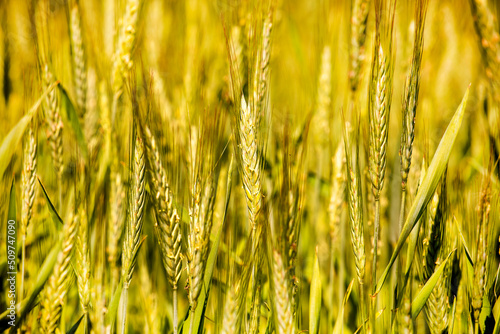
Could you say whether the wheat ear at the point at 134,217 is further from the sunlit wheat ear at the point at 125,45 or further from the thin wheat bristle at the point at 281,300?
the sunlit wheat ear at the point at 125,45

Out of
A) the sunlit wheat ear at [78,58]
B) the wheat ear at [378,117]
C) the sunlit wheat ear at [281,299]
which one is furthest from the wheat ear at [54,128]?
the wheat ear at [378,117]

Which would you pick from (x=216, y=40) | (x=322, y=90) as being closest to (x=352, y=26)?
(x=322, y=90)

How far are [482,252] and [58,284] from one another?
27.3 inches

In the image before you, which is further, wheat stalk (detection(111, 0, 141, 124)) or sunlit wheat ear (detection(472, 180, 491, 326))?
wheat stalk (detection(111, 0, 141, 124))

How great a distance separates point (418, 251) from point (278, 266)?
285 mm

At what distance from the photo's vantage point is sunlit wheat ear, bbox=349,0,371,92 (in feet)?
2.94

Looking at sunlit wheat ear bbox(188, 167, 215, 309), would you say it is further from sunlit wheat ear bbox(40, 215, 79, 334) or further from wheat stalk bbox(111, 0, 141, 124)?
wheat stalk bbox(111, 0, 141, 124)


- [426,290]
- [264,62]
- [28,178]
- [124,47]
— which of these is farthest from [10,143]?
[426,290]

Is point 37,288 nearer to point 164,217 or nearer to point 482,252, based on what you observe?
point 164,217

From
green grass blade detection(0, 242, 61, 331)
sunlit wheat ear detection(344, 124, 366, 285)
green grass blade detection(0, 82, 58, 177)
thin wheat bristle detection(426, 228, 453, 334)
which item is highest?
green grass blade detection(0, 82, 58, 177)

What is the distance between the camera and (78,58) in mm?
949

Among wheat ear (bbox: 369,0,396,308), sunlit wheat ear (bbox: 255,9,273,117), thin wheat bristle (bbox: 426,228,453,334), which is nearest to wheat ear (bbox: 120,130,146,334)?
sunlit wheat ear (bbox: 255,9,273,117)

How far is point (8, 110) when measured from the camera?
113cm

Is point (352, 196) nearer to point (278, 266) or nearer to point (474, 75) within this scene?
A: point (278, 266)
